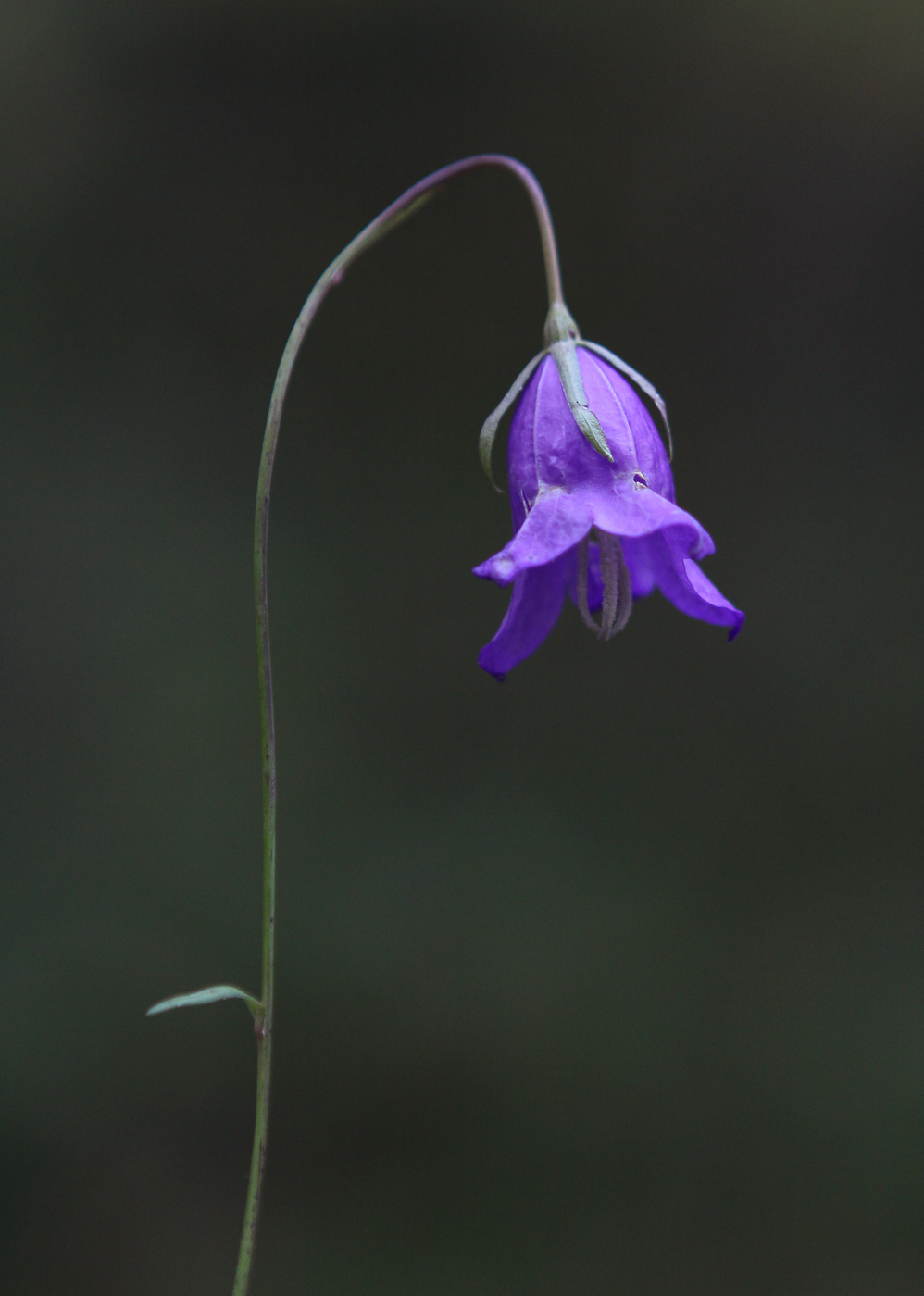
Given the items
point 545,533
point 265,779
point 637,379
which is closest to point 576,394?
point 637,379

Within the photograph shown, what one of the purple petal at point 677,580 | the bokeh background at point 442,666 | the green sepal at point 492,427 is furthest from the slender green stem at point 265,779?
the bokeh background at point 442,666

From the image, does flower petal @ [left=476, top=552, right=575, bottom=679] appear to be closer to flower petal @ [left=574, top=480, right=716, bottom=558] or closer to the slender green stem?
flower petal @ [left=574, top=480, right=716, bottom=558]

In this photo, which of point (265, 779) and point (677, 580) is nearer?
point (265, 779)

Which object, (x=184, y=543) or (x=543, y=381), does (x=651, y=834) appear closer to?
(x=184, y=543)

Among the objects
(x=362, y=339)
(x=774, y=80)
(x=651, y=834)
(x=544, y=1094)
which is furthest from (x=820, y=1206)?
(x=774, y=80)

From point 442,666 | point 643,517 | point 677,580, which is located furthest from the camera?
point 442,666

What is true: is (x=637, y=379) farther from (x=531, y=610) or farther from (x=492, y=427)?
(x=531, y=610)
